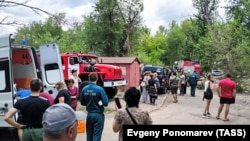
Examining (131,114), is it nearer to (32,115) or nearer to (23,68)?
(32,115)

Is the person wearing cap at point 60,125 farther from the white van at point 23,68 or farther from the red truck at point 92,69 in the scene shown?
the red truck at point 92,69

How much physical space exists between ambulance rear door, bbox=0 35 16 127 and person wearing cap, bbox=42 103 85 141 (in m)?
6.43

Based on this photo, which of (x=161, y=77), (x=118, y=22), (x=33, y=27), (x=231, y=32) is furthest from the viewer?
(x=33, y=27)

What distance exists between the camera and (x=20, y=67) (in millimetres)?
11805

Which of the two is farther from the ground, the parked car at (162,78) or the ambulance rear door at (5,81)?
the ambulance rear door at (5,81)

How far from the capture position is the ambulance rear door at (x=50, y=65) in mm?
10680

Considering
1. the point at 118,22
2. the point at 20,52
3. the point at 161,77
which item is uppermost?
the point at 118,22

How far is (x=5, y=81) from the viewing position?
29.5ft

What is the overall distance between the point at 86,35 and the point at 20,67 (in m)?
33.9

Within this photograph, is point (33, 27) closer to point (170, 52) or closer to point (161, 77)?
point (170, 52)

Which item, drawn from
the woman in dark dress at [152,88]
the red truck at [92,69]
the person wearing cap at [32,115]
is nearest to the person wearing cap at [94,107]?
the person wearing cap at [32,115]

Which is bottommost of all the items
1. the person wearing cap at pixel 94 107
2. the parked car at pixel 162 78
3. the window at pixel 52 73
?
the parked car at pixel 162 78

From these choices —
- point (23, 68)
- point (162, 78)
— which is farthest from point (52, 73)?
point (162, 78)

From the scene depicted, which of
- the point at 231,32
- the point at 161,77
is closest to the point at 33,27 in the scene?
the point at 231,32
